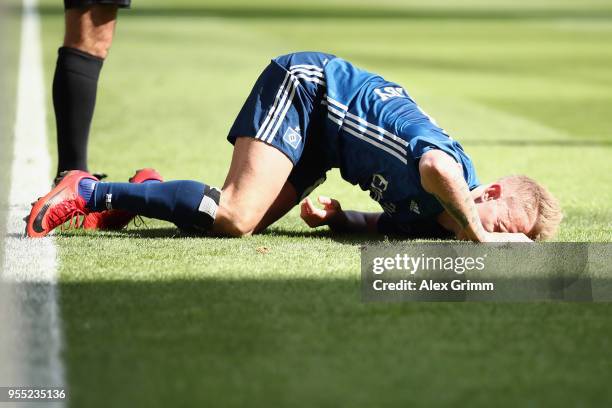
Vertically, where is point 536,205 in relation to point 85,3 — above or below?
below

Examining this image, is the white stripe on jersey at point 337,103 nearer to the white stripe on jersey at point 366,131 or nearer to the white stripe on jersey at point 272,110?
the white stripe on jersey at point 366,131

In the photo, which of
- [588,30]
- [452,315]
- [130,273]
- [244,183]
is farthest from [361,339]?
[588,30]

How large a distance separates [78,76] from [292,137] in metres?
1.64

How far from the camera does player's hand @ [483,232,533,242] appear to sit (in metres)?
4.67

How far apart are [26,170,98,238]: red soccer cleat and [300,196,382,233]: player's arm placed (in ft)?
3.28

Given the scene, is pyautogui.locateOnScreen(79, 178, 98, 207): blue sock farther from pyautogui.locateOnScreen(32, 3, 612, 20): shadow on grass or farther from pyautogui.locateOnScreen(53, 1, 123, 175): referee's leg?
pyautogui.locateOnScreen(32, 3, 612, 20): shadow on grass

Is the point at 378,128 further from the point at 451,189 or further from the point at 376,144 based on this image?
the point at 451,189

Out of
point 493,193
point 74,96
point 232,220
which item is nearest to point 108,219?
point 232,220

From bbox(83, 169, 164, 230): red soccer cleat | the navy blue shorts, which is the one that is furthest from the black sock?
the navy blue shorts

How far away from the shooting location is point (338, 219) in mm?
5316

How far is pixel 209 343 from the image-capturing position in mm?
3361

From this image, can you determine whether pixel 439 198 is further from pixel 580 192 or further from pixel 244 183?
pixel 580 192

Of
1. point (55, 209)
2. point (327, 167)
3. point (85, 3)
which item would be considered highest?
point (85, 3)

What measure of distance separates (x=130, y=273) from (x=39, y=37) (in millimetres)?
15678
